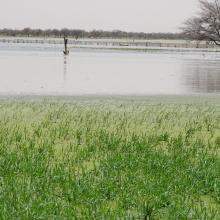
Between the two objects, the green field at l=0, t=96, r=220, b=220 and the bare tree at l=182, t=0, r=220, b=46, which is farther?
the bare tree at l=182, t=0, r=220, b=46

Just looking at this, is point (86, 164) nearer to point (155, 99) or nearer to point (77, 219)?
point (77, 219)

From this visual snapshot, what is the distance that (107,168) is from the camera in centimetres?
779

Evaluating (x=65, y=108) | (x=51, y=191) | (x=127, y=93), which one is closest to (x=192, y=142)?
(x=51, y=191)

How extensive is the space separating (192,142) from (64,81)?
17.7 m

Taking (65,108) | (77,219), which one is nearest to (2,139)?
(77,219)

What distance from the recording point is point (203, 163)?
322 inches

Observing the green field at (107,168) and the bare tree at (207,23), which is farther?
the bare tree at (207,23)

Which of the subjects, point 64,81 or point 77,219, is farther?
point 64,81

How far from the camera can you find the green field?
6.04 m

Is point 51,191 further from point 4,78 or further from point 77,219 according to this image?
point 4,78

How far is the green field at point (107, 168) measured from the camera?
6.04m

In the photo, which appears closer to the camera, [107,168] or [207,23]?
[107,168]

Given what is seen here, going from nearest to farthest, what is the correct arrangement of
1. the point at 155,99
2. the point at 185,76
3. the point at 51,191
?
the point at 51,191 < the point at 155,99 < the point at 185,76

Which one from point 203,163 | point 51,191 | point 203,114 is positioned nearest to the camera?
point 51,191
